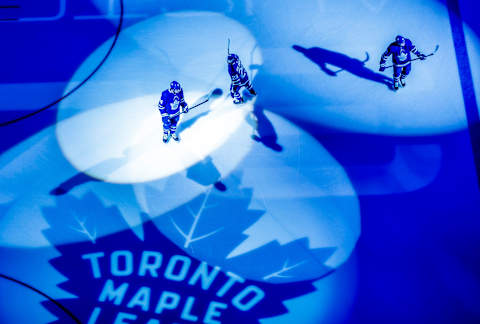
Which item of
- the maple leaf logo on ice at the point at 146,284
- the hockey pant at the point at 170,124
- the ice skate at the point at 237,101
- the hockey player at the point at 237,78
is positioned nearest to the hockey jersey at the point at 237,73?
the hockey player at the point at 237,78

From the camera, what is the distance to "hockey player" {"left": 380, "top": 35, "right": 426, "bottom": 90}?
5.14 metres

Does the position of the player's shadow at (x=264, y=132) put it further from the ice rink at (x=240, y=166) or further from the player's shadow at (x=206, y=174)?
the player's shadow at (x=206, y=174)

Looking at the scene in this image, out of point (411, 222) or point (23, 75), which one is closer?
point (411, 222)

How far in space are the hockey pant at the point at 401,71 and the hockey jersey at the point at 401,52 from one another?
105mm

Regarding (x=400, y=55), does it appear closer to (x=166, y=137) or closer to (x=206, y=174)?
(x=206, y=174)

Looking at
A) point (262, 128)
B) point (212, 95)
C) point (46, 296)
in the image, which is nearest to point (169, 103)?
point (212, 95)

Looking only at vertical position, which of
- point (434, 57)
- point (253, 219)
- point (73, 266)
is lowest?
point (73, 266)

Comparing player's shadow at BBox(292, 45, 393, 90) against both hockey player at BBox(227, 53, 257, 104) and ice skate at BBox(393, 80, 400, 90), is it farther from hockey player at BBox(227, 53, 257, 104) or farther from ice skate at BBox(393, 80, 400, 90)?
hockey player at BBox(227, 53, 257, 104)

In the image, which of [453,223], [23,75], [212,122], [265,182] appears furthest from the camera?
[23,75]

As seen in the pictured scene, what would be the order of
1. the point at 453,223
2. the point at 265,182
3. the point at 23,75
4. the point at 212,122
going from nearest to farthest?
the point at 453,223 → the point at 265,182 → the point at 212,122 → the point at 23,75

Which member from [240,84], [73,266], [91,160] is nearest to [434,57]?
[240,84]

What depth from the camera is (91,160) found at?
18.3 feet

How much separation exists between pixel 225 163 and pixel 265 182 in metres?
0.74

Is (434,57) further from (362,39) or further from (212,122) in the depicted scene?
(212,122)
